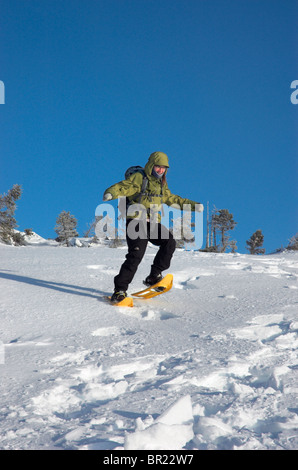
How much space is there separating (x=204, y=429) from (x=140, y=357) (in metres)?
1.08

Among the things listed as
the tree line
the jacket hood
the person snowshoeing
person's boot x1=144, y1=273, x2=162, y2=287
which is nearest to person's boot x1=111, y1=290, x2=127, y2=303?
the person snowshoeing

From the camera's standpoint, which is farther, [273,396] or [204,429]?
[273,396]

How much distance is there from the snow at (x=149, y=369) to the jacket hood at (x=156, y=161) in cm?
182

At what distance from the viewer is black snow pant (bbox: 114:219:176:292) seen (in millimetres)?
4617

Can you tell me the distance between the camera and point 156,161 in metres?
4.69

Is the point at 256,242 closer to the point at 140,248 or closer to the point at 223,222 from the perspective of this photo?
the point at 223,222

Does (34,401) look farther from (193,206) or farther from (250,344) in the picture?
(193,206)

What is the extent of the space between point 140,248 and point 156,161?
1.20 m

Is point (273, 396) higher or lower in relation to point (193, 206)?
lower

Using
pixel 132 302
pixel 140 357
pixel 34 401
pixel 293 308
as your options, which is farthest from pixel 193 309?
pixel 34 401

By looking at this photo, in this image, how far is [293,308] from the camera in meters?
3.92

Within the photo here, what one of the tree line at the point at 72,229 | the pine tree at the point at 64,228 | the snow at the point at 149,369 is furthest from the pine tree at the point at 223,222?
the snow at the point at 149,369

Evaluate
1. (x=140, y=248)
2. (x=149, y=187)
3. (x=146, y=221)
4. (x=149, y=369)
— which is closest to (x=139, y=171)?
(x=149, y=187)
